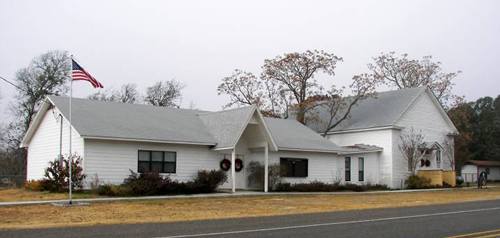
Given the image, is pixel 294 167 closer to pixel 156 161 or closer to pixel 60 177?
pixel 156 161

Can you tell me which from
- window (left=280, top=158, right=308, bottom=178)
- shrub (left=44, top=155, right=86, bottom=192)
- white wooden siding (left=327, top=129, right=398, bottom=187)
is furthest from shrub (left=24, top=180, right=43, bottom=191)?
white wooden siding (left=327, top=129, right=398, bottom=187)

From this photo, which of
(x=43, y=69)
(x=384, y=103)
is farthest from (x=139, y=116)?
(x=43, y=69)

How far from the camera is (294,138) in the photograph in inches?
1507

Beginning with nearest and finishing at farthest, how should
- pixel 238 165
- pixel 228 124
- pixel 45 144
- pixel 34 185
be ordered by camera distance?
pixel 34 185 < pixel 45 144 < pixel 228 124 < pixel 238 165

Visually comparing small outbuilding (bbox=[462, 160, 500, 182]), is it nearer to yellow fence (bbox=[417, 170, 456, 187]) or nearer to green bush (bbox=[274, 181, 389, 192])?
yellow fence (bbox=[417, 170, 456, 187])

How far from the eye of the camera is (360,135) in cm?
4600

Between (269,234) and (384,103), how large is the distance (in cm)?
3541

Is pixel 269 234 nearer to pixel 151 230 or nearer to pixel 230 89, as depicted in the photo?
pixel 151 230

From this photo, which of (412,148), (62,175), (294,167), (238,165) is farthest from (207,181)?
(412,148)

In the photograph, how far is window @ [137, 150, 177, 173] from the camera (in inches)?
1207

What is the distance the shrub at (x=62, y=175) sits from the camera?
28212 mm

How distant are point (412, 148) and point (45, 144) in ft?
84.7

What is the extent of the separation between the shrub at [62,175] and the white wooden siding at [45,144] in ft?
2.96

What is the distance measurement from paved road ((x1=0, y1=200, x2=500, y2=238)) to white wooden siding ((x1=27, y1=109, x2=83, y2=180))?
50.2ft
